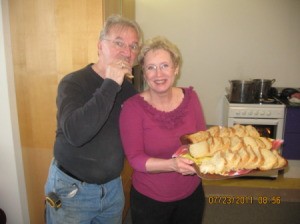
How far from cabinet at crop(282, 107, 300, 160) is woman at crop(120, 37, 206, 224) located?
6.41ft

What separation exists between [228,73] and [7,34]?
2.56 meters

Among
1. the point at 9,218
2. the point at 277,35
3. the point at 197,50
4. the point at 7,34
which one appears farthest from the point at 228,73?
the point at 9,218

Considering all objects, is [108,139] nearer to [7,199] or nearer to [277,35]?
[7,199]

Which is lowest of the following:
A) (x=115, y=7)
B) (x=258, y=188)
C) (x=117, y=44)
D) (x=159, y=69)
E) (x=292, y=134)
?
(x=258, y=188)

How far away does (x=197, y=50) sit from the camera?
3475 mm

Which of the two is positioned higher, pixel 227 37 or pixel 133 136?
pixel 227 37

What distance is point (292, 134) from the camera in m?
3.01

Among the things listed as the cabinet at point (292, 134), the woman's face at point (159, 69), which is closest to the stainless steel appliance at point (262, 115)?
the cabinet at point (292, 134)

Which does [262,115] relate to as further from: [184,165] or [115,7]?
[184,165]

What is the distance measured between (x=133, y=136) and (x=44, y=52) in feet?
3.24

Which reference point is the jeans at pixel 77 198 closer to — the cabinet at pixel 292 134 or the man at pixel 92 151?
the man at pixel 92 151

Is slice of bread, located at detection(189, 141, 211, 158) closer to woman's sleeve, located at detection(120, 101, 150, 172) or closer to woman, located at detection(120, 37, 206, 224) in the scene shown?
woman, located at detection(120, 37, 206, 224)

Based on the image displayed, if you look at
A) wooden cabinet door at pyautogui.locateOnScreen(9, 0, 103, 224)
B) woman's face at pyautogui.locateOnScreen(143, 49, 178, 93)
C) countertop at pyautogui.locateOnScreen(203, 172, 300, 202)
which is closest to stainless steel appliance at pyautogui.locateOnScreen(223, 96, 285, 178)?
countertop at pyautogui.locateOnScreen(203, 172, 300, 202)
